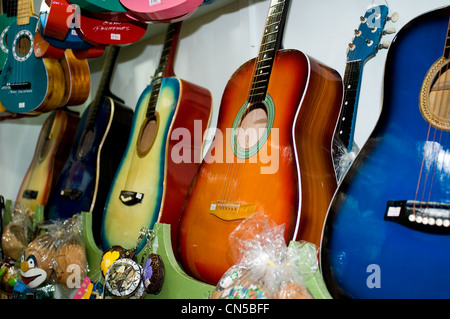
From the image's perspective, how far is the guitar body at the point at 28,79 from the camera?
199cm

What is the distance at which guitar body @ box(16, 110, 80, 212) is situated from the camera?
2211mm

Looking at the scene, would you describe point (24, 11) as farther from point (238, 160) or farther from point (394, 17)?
point (394, 17)

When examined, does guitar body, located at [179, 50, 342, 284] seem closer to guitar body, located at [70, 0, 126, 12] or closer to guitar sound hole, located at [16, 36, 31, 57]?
guitar body, located at [70, 0, 126, 12]

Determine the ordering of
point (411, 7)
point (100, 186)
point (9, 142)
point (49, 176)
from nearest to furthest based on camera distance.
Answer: point (411, 7), point (100, 186), point (49, 176), point (9, 142)

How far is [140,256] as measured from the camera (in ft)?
4.56

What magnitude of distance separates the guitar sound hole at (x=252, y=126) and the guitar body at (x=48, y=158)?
4.07 ft

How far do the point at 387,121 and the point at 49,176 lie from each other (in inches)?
67.9

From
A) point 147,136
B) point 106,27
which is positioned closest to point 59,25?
point 106,27

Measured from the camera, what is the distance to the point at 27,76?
202 cm

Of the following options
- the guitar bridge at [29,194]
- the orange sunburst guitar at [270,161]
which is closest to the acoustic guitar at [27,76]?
the guitar bridge at [29,194]

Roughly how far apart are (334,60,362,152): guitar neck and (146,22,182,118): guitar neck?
75 centimetres

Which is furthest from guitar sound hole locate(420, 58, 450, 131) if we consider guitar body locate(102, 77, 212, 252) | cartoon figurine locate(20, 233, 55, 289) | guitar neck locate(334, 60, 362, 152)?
cartoon figurine locate(20, 233, 55, 289)
